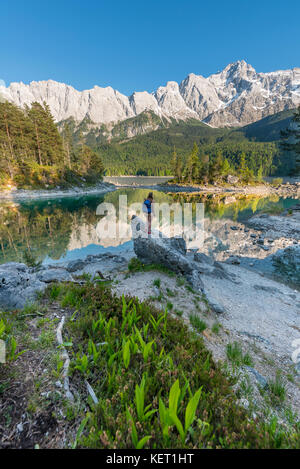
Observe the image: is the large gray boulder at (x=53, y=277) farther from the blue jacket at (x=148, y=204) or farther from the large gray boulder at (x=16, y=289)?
the blue jacket at (x=148, y=204)

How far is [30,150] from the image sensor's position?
64.0 m

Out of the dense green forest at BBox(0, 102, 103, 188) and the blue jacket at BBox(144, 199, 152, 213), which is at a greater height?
the dense green forest at BBox(0, 102, 103, 188)

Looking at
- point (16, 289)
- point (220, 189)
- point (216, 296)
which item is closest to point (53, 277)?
point (16, 289)

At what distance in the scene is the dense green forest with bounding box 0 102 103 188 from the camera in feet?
176

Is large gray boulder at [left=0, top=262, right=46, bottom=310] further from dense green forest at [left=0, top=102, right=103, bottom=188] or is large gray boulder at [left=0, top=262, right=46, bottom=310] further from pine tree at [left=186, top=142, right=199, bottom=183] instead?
pine tree at [left=186, top=142, right=199, bottom=183]

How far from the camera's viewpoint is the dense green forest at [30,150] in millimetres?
53750

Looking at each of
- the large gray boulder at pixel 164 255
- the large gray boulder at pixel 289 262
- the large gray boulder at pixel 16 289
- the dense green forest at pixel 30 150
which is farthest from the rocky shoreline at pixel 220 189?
the large gray boulder at pixel 16 289

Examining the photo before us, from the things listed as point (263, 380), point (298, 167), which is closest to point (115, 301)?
point (263, 380)

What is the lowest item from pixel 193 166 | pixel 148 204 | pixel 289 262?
pixel 289 262

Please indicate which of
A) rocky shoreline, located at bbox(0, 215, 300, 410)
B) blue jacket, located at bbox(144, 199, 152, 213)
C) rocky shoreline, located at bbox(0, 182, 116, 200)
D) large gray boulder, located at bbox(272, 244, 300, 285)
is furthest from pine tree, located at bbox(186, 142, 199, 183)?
blue jacket, located at bbox(144, 199, 152, 213)

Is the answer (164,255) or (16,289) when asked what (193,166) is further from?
(16,289)

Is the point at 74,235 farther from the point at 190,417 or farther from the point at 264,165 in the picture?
the point at 264,165

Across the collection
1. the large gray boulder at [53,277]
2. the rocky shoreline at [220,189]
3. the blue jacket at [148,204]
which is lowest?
the large gray boulder at [53,277]
